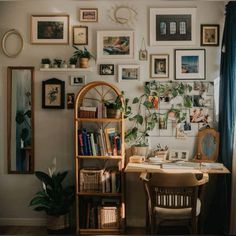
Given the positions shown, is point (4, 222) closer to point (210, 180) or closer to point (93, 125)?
point (93, 125)

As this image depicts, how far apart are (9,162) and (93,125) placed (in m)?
1.03

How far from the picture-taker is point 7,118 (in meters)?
4.12

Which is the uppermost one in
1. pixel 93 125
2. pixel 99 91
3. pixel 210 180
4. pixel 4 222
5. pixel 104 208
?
pixel 99 91

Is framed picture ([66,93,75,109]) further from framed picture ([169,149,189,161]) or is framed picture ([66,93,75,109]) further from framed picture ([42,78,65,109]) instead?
framed picture ([169,149,189,161])

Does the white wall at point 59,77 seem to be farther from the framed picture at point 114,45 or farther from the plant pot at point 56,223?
the plant pot at point 56,223

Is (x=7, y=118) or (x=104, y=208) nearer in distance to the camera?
(x=104, y=208)

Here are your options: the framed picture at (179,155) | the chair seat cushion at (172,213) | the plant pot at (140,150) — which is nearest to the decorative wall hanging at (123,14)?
the plant pot at (140,150)

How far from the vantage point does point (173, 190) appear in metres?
3.24

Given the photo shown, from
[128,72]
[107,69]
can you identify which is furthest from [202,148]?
[107,69]

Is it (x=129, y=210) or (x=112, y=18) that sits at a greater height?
(x=112, y=18)

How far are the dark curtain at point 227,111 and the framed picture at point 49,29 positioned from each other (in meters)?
1.69

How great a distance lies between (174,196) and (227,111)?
1.09 m

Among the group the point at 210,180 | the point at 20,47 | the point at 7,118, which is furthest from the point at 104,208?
the point at 20,47

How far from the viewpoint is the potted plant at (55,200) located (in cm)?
382
